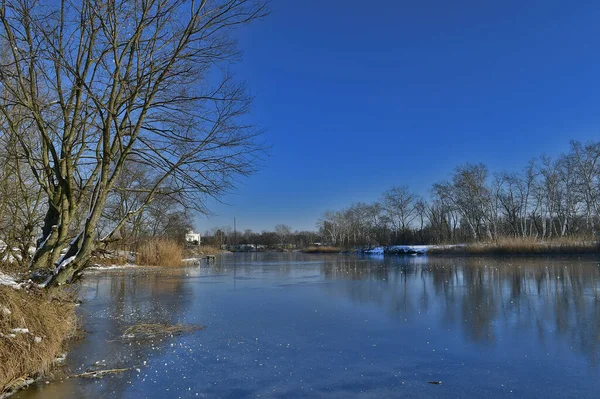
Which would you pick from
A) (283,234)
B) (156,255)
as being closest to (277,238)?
(283,234)

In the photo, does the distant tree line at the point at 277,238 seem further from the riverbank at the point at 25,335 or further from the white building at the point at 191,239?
the riverbank at the point at 25,335

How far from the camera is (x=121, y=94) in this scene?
6.19m

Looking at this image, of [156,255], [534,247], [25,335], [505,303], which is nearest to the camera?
[25,335]

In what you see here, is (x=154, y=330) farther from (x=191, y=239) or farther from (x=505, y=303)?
(x=191, y=239)

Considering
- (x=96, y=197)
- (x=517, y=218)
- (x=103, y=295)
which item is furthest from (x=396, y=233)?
(x=96, y=197)

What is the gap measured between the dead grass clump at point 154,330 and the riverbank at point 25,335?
1.46 m

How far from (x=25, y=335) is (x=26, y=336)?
0.02 m

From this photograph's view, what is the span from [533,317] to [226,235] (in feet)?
362

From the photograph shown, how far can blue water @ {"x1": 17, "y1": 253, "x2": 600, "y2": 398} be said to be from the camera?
4277 mm

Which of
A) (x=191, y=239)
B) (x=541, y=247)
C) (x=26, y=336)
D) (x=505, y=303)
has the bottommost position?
(x=505, y=303)

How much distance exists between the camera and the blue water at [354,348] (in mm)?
4277

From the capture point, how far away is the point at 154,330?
7.30 meters

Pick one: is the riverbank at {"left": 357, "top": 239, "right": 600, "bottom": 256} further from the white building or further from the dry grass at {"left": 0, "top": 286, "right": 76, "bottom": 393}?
the white building

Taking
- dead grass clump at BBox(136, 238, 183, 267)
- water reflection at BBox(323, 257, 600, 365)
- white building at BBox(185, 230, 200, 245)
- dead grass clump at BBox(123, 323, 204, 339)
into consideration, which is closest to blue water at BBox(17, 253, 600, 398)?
water reflection at BBox(323, 257, 600, 365)
